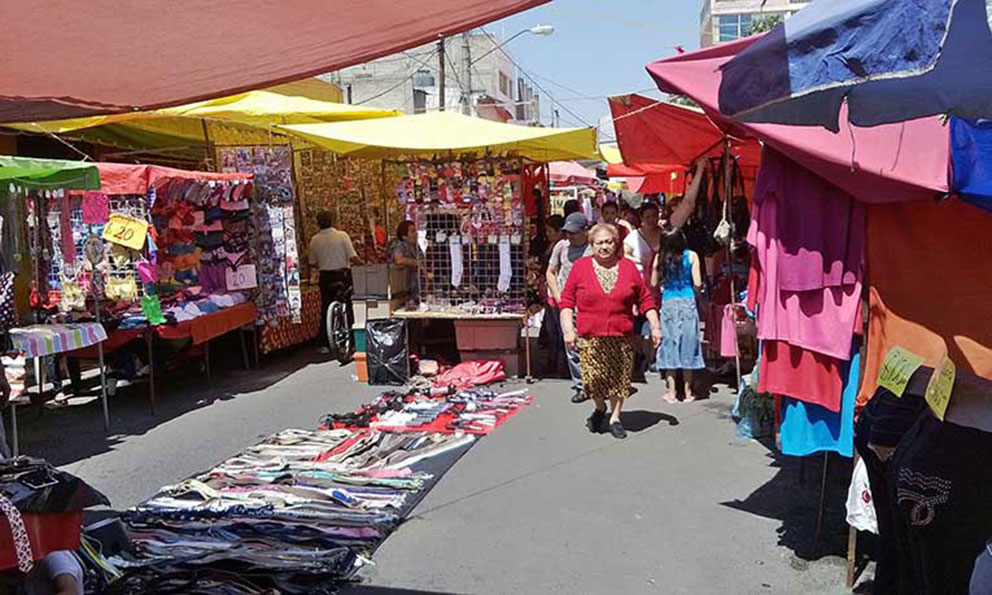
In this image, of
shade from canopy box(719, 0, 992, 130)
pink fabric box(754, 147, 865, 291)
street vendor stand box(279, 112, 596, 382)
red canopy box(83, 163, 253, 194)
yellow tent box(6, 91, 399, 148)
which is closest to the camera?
shade from canopy box(719, 0, 992, 130)

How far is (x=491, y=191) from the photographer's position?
9070 mm

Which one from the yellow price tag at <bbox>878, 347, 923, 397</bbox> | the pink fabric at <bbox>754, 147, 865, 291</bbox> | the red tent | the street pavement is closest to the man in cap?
the street pavement

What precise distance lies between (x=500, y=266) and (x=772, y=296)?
5030 millimetres

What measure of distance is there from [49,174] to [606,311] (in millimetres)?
4460

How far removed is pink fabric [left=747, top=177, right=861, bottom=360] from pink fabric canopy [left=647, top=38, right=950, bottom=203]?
37 cm

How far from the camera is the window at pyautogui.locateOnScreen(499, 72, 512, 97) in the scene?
54062 mm

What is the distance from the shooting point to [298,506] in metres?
5.36

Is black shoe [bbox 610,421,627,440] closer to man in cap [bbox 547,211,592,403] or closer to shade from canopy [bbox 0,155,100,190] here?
man in cap [bbox 547,211,592,403]

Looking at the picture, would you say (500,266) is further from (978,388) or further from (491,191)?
(978,388)

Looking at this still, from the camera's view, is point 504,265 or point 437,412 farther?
point 504,265

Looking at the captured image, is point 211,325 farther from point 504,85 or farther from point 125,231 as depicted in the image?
point 504,85

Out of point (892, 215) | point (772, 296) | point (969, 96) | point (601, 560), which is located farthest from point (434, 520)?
point (969, 96)

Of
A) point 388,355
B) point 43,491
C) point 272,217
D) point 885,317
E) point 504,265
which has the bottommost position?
point 388,355

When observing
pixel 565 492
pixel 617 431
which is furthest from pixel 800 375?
pixel 617 431
